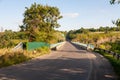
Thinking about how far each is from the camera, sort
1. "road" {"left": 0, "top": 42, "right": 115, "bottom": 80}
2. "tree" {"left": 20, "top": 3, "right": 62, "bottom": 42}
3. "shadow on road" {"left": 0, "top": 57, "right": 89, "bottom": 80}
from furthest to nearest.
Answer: "tree" {"left": 20, "top": 3, "right": 62, "bottom": 42}, "road" {"left": 0, "top": 42, "right": 115, "bottom": 80}, "shadow on road" {"left": 0, "top": 57, "right": 89, "bottom": 80}

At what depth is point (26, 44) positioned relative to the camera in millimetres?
41094

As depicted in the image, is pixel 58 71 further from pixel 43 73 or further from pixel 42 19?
pixel 42 19

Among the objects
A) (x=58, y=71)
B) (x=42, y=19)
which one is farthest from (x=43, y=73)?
(x=42, y=19)

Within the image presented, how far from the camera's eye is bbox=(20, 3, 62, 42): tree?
62428 millimetres

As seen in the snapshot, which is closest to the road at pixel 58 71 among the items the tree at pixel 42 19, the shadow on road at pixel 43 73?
the shadow on road at pixel 43 73

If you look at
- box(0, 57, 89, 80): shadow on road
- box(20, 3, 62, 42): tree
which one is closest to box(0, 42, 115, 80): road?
box(0, 57, 89, 80): shadow on road

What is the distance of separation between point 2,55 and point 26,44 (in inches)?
556

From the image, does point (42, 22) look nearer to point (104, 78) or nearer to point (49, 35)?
point (49, 35)

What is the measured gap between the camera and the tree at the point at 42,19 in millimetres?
62428

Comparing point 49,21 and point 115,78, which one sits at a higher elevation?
point 49,21

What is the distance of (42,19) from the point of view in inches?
2685

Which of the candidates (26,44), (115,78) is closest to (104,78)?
(115,78)

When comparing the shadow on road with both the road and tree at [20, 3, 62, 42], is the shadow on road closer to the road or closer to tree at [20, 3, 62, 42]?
the road

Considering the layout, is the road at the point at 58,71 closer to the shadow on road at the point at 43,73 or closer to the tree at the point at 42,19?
the shadow on road at the point at 43,73
